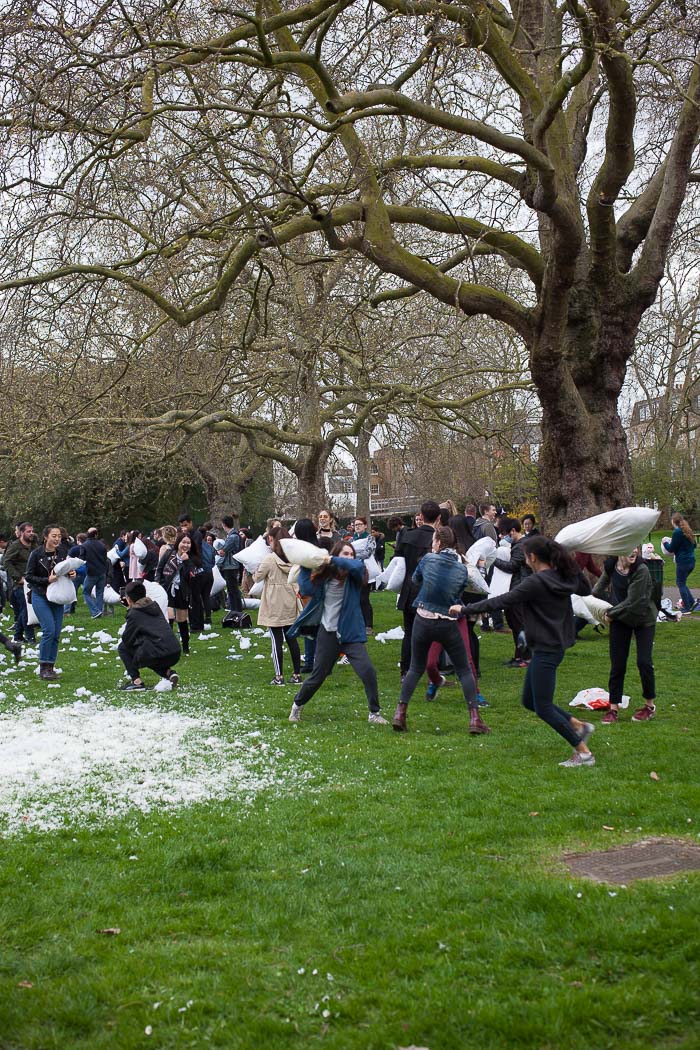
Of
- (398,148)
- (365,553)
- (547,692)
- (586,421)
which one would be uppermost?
(398,148)

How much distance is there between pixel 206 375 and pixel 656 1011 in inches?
727

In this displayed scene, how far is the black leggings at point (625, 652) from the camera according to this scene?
987 centimetres

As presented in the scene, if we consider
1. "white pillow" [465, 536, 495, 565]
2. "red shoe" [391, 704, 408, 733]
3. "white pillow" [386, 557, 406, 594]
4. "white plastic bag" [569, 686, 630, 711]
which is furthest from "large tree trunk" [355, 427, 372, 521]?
"red shoe" [391, 704, 408, 733]

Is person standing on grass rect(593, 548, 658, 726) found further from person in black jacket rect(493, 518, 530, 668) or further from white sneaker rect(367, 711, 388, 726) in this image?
person in black jacket rect(493, 518, 530, 668)

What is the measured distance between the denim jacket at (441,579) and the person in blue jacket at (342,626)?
0.74 metres

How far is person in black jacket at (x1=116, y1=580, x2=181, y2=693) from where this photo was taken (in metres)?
12.2

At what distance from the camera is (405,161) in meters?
14.2

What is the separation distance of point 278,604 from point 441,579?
3895 millimetres

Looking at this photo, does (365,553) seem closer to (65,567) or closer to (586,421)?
(586,421)

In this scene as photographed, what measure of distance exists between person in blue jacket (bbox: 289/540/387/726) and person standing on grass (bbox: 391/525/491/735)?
0.48 metres

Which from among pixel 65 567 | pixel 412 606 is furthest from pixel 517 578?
pixel 65 567

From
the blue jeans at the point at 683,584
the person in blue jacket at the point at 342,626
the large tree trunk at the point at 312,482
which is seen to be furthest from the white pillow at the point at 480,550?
the large tree trunk at the point at 312,482

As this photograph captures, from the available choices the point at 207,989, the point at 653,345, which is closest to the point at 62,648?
the point at 653,345

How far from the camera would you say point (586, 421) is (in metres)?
15.0
